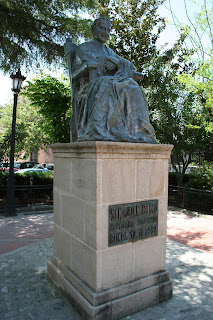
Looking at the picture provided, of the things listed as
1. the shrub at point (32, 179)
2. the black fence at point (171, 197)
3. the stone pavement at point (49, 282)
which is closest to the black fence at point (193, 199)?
the black fence at point (171, 197)

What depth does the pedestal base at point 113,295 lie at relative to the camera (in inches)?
124

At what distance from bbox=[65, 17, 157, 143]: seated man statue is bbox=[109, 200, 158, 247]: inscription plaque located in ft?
3.16

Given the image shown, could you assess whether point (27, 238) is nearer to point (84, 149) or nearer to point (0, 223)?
point (0, 223)

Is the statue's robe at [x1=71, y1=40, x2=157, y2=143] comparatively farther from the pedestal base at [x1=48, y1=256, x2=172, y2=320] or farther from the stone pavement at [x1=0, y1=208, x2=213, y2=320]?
the stone pavement at [x1=0, y1=208, x2=213, y2=320]

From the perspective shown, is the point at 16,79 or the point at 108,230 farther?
the point at 16,79

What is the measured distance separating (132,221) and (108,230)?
1.38 ft

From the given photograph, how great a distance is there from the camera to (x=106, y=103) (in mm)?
3559

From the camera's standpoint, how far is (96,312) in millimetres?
3068

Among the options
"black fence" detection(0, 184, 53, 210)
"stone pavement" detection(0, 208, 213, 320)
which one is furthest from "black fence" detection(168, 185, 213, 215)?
"black fence" detection(0, 184, 53, 210)

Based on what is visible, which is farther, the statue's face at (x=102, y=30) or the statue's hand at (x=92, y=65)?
the statue's face at (x=102, y=30)

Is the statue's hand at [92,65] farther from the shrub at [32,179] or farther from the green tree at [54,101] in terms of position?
the green tree at [54,101]

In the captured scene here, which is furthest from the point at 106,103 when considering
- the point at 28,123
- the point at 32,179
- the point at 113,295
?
the point at 28,123

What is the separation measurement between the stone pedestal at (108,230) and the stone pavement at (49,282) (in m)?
0.23

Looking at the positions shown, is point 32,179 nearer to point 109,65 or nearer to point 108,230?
point 109,65
